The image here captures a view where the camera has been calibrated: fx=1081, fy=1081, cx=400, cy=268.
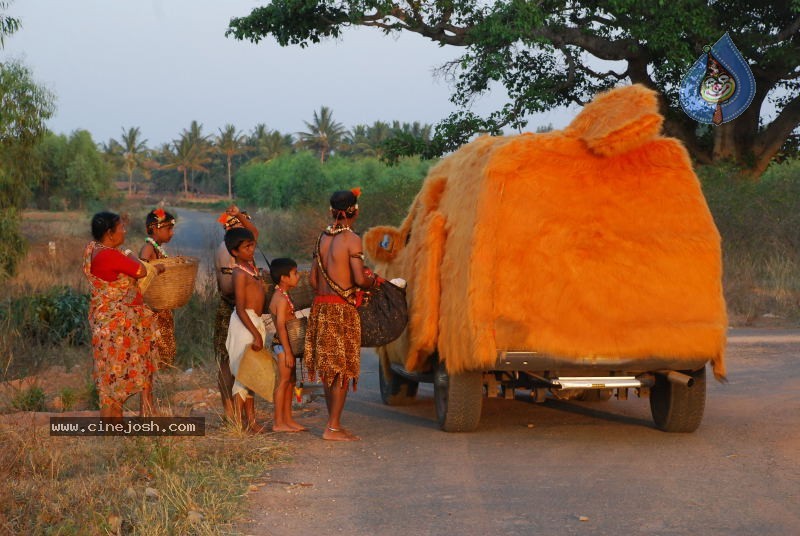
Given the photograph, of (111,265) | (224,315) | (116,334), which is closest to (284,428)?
(224,315)

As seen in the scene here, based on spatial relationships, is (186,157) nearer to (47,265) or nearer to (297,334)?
(47,265)

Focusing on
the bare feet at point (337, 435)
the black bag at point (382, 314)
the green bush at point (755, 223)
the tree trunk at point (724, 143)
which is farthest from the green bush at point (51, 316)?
the tree trunk at point (724, 143)

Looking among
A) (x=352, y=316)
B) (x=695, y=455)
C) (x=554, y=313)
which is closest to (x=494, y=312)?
(x=554, y=313)

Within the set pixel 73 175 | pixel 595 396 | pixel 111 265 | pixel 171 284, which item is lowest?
pixel 595 396

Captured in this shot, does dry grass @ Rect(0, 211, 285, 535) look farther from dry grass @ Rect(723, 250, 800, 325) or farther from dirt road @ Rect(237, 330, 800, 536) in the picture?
dry grass @ Rect(723, 250, 800, 325)

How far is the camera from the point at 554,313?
7.54 meters

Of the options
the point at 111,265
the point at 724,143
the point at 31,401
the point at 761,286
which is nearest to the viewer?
the point at 111,265

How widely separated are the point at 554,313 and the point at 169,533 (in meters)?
3.28

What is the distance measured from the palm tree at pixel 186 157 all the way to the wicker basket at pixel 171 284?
10491cm

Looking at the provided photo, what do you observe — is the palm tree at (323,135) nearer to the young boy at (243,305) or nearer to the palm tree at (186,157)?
the palm tree at (186,157)

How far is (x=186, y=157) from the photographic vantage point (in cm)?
11094

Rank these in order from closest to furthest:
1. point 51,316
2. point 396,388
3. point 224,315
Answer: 1. point 224,315
2. point 396,388
3. point 51,316

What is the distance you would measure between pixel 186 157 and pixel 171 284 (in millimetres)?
105659

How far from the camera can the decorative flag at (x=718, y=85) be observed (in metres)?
21.2
